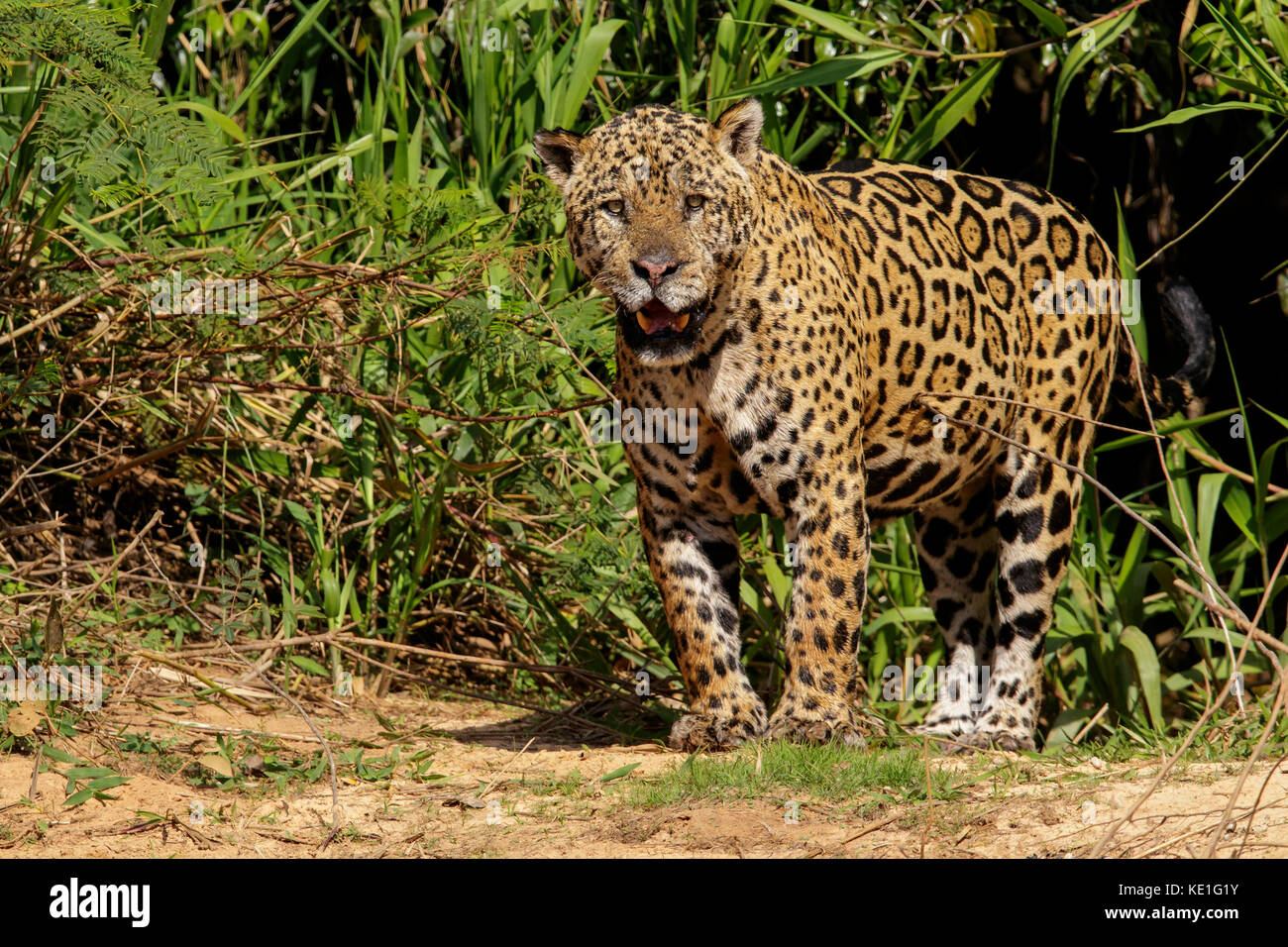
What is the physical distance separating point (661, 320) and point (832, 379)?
63 cm

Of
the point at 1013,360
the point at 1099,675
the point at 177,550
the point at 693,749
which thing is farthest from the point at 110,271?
the point at 1099,675

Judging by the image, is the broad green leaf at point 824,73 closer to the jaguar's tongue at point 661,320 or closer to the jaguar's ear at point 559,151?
the jaguar's ear at point 559,151

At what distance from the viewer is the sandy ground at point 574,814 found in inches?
155

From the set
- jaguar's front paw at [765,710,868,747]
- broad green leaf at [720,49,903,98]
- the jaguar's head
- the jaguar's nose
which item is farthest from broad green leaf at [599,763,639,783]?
broad green leaf at [720,49,903,98]

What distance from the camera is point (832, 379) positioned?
16.3ft

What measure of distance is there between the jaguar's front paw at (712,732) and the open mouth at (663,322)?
1.25 metres

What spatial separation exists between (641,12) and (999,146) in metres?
1.94

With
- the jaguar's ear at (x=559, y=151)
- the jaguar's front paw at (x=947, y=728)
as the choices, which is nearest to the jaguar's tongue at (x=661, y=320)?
the jaguar's ear at (x=559, y=151)

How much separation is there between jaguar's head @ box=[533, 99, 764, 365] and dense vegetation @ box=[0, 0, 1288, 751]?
0.81 meters

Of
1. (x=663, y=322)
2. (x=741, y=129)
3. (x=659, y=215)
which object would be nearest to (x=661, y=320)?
(x=663, y=322)

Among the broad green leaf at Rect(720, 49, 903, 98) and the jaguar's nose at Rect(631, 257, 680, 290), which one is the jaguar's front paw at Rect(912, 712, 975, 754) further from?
the broad green leaf at Rect(720, 49, 903, 98)

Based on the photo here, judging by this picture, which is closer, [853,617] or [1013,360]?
[853,617]

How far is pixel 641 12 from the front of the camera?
712cm

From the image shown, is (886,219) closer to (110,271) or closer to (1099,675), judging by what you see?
(1099,675)
